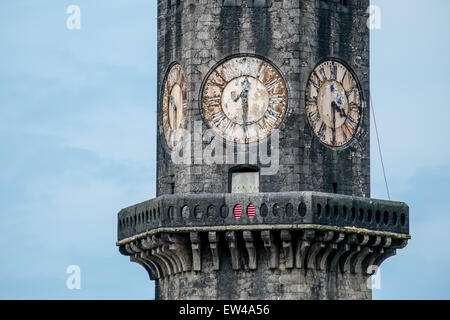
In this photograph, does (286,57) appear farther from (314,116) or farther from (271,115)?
(314,116)

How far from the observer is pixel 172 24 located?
99375 mm

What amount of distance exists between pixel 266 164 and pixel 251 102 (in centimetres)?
172

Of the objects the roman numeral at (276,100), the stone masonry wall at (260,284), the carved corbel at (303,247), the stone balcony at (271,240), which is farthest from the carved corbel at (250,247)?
the roman numeral at (276,100)

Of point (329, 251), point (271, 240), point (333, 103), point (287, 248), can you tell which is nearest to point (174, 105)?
point (333, 103)

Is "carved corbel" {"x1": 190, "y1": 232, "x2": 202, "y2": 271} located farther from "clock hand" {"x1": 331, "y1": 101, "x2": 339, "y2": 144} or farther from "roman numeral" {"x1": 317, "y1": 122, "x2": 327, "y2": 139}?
"clock hand" {"x1": 331, "y1": 101, "x2": 339, "y2": 144}

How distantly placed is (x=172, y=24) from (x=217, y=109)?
10.2 feet

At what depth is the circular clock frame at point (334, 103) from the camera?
97.9m

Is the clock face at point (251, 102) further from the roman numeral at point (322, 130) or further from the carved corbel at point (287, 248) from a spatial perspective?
the carved corbel at point (287, 248)

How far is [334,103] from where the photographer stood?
323 feet

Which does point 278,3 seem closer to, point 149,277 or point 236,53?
point 236,53

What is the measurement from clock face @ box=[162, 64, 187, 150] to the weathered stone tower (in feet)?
0.18

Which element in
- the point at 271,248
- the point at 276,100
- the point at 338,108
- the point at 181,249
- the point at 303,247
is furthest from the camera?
the point at 338,108

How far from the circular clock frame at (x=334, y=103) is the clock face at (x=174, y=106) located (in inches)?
135
